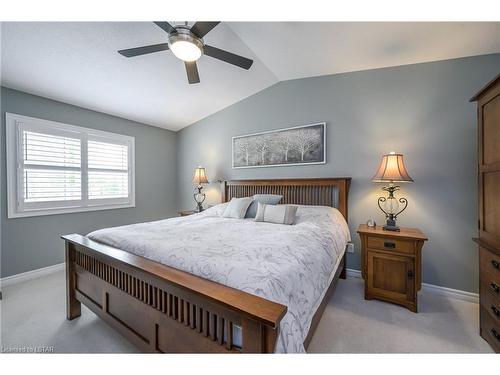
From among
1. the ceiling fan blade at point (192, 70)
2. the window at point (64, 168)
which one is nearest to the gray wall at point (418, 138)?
the ceiling fan blade at point (192, 70)

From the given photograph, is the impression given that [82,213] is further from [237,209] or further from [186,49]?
[186,49]

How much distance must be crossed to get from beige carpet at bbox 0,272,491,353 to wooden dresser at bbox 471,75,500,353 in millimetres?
227

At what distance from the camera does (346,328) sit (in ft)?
5.99

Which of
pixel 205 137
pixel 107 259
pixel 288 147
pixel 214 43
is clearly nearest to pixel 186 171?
pixel 205 137

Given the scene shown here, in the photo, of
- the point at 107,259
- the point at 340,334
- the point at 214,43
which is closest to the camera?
the point at 107,259

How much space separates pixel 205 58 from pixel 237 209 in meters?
1.93

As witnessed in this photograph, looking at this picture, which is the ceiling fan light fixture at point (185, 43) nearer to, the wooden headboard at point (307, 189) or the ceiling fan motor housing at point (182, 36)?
the ceiling fan motor housing at point (182, 36)

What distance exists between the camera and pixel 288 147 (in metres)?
3.31

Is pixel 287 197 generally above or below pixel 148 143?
below

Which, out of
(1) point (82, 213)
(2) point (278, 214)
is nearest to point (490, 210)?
(2) point (278, 214)
